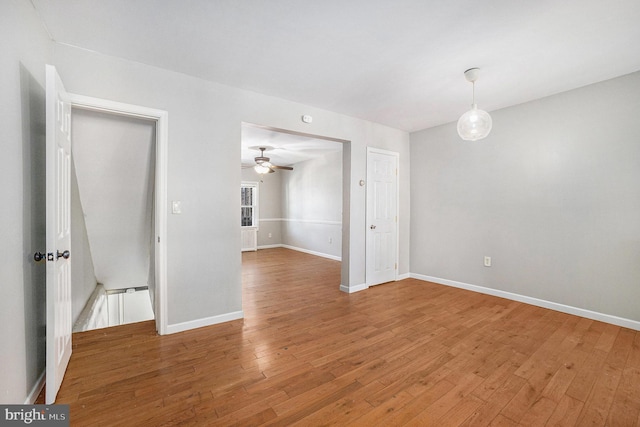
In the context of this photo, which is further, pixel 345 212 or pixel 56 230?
pixel 345 212

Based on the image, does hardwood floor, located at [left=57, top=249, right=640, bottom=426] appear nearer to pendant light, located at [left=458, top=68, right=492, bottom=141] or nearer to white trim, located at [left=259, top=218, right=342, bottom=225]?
pendant light, located at [left=458, top=68, right=492, bottom=141]

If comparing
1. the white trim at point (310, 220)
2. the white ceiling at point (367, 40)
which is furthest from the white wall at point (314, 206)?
the white ceiling at point (367, 40)

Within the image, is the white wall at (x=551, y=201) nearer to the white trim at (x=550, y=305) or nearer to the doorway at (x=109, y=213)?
the white trim at (x=550, y=305)

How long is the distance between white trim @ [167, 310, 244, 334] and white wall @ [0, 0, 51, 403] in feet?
3.14

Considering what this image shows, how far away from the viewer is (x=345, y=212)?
13.9ft

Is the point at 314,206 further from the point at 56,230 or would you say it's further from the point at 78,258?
the point at 56,230

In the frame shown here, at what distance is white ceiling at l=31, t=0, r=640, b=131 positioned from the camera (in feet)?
6.07

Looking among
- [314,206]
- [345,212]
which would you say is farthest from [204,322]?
[314,206]

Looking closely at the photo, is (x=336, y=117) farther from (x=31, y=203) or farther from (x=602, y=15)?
(x=31, y=203)

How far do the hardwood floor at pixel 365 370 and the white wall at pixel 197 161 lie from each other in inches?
15.7

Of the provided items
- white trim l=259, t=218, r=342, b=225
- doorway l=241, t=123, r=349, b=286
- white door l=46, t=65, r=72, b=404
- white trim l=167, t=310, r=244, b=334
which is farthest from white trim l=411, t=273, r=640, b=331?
white door l=46, t=65, r=72, b=404

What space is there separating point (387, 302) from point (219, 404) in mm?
2492

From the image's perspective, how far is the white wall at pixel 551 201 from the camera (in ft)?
9.50

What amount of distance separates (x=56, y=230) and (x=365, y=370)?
2399mm
